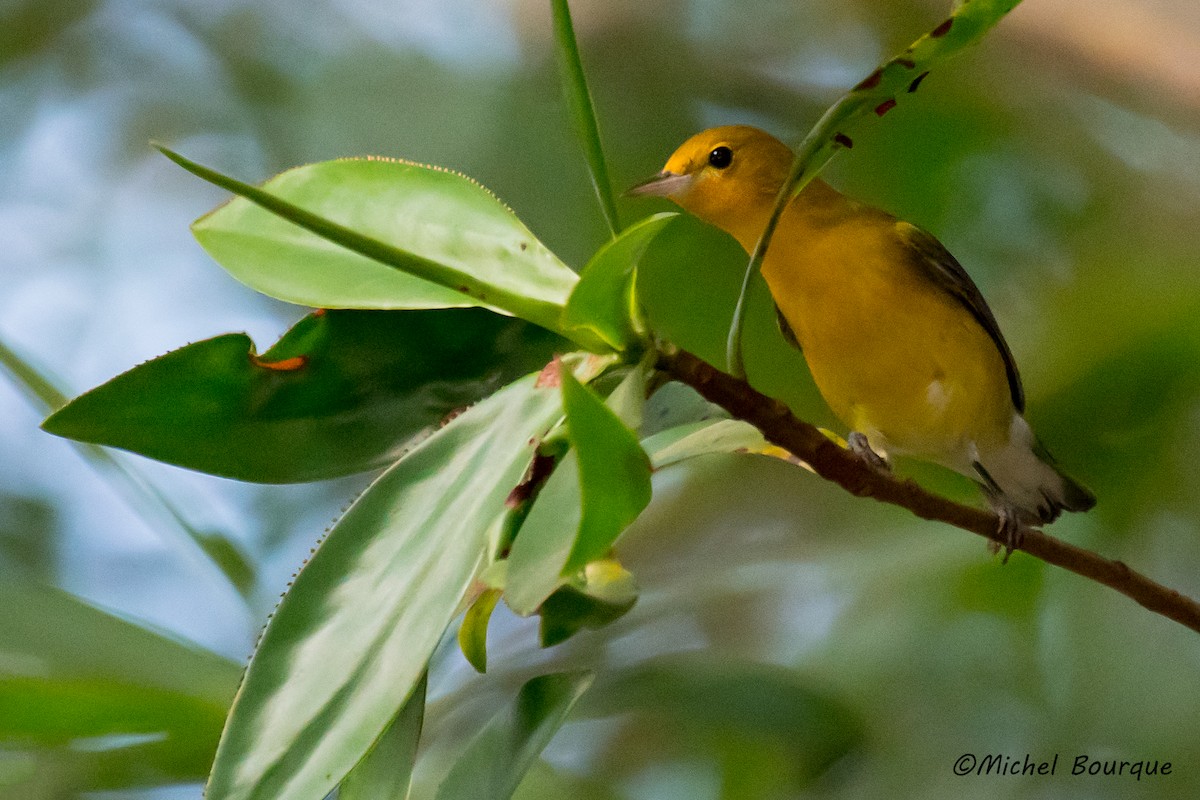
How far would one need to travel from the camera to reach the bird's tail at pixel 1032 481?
130cm

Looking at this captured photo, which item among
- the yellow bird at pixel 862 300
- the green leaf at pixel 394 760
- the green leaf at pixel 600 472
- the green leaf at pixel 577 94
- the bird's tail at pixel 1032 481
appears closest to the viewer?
the green leaf at pixel 600 472

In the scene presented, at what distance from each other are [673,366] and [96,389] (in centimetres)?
32

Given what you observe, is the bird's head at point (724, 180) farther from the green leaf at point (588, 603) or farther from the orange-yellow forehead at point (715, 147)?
the green leaf at point (588, 603)

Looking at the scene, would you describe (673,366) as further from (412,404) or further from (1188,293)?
(1188,293)

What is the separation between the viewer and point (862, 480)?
2.05 ft

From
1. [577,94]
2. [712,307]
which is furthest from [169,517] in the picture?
[577,94]

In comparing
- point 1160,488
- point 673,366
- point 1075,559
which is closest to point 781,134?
point 1160,488

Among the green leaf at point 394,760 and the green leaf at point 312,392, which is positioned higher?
the green leaf at point 312,392

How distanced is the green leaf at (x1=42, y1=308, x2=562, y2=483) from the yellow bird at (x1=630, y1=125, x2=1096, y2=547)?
18.9 inches

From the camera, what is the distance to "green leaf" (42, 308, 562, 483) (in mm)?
603

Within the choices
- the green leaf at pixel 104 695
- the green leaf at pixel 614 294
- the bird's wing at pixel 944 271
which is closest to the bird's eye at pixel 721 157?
the bird's wing at pixel 944 271

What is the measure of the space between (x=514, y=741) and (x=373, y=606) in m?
0.25

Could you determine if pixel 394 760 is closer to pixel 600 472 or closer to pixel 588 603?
pixel 588 603

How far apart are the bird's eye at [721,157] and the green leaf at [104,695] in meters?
0.86
